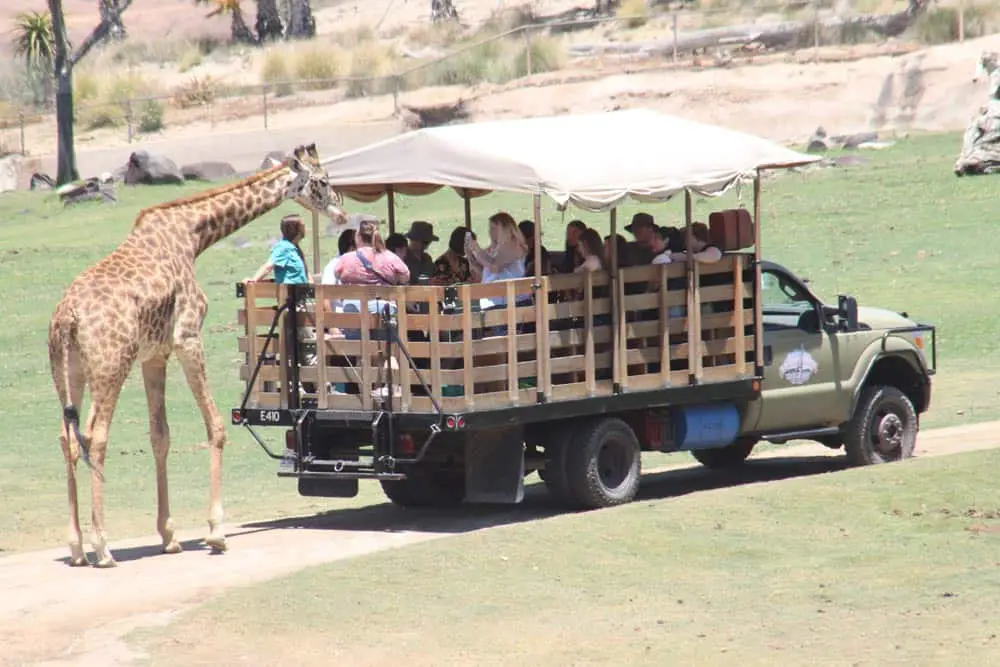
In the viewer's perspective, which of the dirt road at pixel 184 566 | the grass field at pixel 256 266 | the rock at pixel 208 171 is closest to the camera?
the dirt road at pixel 184 566

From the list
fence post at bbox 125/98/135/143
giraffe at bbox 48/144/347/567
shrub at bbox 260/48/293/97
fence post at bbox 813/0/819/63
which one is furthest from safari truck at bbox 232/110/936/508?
shrub at bbox 260/48/293/97

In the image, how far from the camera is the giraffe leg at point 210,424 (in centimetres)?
1355

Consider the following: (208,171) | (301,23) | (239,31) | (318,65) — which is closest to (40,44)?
(318,65)

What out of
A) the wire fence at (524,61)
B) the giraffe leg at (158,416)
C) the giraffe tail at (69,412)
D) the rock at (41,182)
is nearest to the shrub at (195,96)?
the wire fence at (524,61)

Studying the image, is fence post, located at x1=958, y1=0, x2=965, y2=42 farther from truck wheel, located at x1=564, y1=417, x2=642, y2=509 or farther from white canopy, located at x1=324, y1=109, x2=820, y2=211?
truck wheel, located at x1=564, y1=417, x2=642, y2=509

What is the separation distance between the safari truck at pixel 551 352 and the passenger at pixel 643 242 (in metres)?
0.29

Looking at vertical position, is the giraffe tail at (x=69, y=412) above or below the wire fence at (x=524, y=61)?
below

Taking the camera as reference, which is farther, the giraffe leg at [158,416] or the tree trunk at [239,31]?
the tree trunk at [239,31]

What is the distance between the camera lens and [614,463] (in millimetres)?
14883

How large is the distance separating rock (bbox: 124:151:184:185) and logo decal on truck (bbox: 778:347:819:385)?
2778cm

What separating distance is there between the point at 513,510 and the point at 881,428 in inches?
131

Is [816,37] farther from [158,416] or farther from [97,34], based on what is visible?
[158,416]

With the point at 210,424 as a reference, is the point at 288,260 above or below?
above

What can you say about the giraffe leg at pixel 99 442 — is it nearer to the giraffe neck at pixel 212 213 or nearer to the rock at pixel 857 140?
the giraffe neck at pixel 212 213
